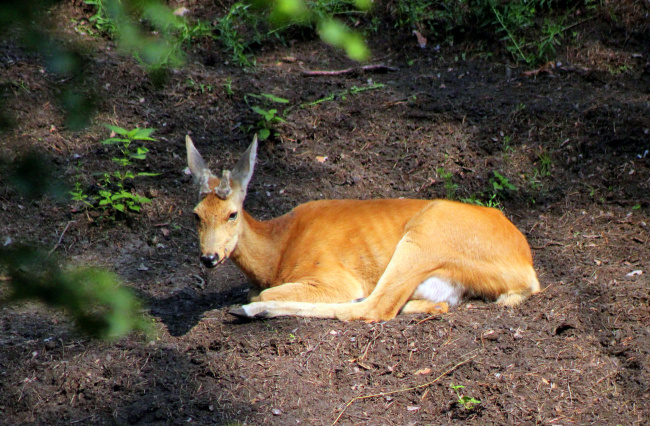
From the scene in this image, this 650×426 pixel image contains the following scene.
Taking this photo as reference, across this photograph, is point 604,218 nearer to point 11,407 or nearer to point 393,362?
point 393,362

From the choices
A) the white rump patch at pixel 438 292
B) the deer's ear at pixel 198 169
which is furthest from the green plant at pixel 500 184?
the deer's ear at pixel 198 169

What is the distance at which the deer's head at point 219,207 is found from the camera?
4707mm

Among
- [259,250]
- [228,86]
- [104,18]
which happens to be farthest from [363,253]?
[228,86]

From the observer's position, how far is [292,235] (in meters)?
5.52

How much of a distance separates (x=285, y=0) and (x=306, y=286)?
158 inches

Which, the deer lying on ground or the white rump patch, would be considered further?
the white rump patch

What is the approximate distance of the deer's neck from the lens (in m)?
5.21

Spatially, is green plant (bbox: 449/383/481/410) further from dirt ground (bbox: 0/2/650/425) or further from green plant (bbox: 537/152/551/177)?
green plant (bbox: 537/152/551/177)

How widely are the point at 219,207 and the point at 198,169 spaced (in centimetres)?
39

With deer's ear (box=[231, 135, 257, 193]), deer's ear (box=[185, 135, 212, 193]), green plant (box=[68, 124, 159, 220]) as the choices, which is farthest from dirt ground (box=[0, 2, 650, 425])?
deer's ear (box=[231, 135, 257, 193])

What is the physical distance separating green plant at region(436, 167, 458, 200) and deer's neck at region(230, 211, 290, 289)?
1.96m

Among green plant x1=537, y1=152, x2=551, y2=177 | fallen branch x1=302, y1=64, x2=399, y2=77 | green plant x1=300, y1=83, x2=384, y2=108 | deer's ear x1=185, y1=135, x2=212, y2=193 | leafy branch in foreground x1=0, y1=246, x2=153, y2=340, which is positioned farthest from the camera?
fallen branch x1=302, y1=64, x2=399, y2=77

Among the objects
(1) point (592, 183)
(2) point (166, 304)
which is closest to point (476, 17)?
(1) point (592, 183)

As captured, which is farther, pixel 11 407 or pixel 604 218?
pixel 604 218
